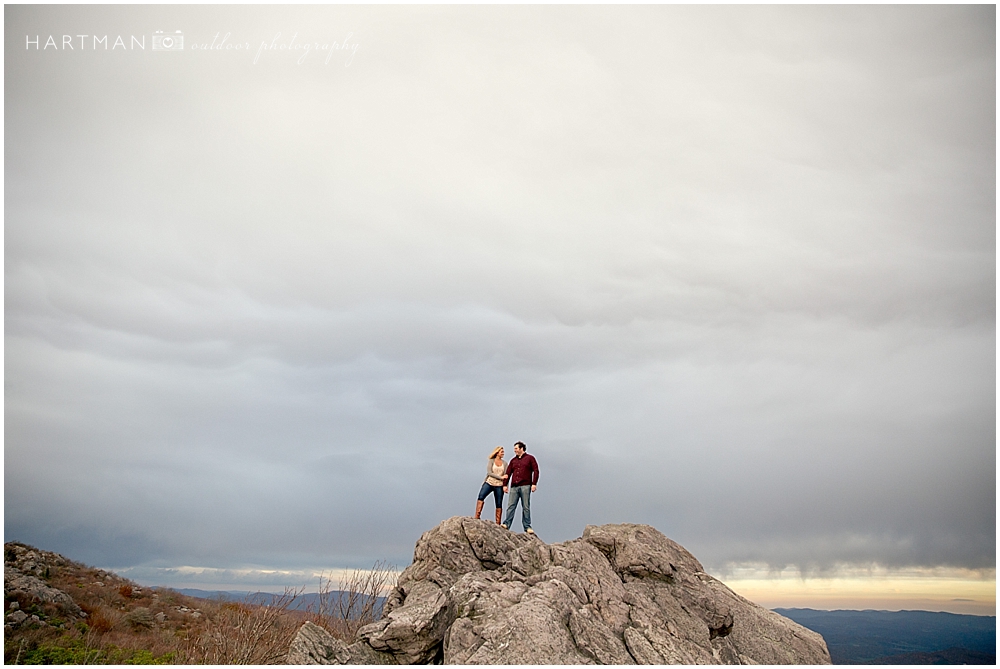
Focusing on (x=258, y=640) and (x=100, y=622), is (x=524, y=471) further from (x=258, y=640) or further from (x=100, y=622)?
(x=100, y=622)

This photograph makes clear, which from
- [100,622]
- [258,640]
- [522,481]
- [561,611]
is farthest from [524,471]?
[100,622]

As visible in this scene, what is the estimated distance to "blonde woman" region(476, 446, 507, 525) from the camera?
26078 millimetres

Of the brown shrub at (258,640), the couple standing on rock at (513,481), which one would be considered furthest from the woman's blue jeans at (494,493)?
the brown shrub at (258,640)

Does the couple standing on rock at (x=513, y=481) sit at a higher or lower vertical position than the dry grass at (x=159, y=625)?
higher

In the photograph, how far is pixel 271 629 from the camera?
28.8 m

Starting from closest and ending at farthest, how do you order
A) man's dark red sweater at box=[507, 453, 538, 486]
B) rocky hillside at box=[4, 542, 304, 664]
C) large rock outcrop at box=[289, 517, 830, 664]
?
large rock outcrop at box=[289, 517, 830, 664] → man's dark red sweater at box=[507, 453, 538, 486] → rocky hillside at box=[4, 542, 304, 664]

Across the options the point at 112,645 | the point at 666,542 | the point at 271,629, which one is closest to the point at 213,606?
the point at 112,645

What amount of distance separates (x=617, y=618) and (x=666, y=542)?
20.6 ft

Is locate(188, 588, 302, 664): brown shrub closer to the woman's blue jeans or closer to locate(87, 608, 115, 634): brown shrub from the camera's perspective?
the woman's blue jeans

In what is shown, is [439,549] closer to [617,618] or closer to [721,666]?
[617,618]

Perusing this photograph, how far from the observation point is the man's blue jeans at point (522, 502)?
25.8 meters

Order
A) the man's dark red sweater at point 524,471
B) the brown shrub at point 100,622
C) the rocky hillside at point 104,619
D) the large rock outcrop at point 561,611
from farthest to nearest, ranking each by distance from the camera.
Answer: the brown shrub at point 100,622, the rocky hillside at point 104,619, the man's dark red sweater at point 524,471, the large rock outcrop at point 561,611

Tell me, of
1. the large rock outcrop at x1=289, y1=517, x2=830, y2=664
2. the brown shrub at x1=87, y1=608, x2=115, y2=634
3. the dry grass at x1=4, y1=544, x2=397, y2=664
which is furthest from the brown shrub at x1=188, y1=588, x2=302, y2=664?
the brown shrub at x1=87, y1=608, x2=115, y2=634

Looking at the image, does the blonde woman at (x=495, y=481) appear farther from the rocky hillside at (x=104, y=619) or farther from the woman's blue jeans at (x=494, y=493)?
the rocky hillside at (x=104, y=619)
